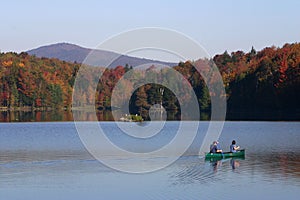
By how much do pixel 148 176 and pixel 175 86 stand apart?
237 feet

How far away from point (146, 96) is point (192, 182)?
66.6 meters

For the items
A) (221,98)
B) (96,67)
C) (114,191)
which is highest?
(96,67)

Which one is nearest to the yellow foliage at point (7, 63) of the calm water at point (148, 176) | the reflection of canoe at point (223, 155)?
the calm water at point (148, 176)

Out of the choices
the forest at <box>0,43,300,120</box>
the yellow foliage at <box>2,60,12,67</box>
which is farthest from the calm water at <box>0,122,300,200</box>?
the yellow foliage at <box>2,60,12,67</box>

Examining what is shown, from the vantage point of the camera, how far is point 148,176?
23172 mm

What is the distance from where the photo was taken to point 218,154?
2839 cm

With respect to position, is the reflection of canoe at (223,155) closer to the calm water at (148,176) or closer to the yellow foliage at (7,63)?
the calm water at (148,176)

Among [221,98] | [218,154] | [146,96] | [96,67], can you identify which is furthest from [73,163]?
[96,67]

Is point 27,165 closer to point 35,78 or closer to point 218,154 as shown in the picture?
point 218,154

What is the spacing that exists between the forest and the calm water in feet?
125

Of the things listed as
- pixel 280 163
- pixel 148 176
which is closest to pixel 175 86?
pixel 280 163

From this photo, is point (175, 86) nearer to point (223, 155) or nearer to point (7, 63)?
point (7, 63)

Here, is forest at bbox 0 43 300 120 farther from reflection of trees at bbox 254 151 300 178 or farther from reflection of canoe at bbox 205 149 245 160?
reflection of canoe at bbox 205 149 245 160

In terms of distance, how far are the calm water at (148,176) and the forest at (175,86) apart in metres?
38.2
